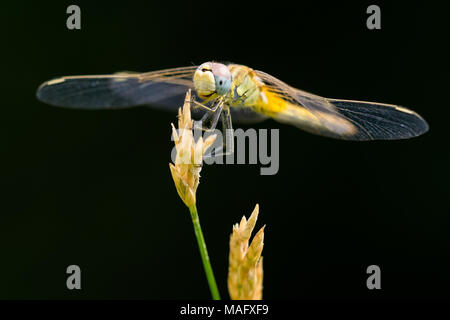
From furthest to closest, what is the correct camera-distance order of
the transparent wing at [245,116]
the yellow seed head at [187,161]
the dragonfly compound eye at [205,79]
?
1. the transparent wing at [245,116]
2. the dragonfly compound eye at [205,79]
3. the yellow seed head at [187,161]

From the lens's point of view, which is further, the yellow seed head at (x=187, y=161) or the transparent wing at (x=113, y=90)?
the transparent wing at (x=113, y=90)

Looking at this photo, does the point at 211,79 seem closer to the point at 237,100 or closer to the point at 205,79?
the point at 205,79

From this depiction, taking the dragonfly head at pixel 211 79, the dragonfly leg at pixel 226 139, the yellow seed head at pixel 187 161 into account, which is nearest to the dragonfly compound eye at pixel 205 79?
the dragonfly head at pixel 211 79

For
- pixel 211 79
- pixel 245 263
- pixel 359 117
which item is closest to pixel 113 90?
pixel 211 79

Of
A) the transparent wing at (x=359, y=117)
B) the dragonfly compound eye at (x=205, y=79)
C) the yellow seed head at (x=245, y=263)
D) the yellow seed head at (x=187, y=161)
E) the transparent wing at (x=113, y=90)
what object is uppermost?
the transparent wing at (x=113, y=90)

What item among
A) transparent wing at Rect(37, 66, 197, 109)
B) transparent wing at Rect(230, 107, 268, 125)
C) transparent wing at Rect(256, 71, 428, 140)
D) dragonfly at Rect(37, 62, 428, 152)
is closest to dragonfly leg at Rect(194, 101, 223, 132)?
dragonfly at Rect(37, 62, 428, 152)

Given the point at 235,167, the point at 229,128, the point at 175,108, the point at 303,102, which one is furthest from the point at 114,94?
the point at 235,167

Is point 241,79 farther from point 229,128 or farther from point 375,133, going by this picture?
point 375,133

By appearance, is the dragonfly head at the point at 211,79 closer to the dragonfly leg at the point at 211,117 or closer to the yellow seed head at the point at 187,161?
the dragonfly leg at the point at 211,117
